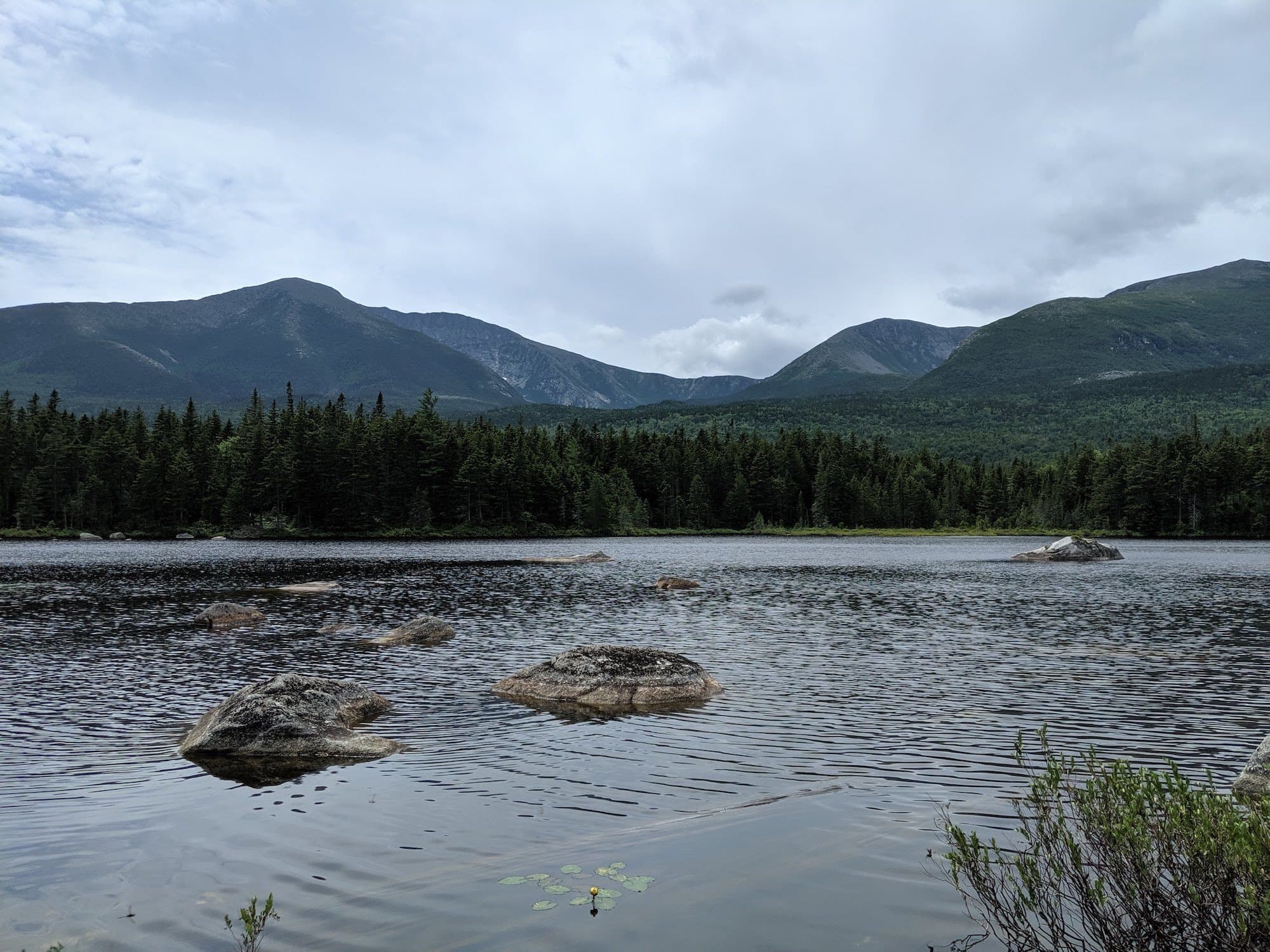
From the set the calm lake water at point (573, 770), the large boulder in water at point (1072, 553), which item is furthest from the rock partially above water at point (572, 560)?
the large boulder in water at point (1072, 553)

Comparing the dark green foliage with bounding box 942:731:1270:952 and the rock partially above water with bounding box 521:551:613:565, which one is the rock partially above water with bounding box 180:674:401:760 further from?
the rock partially above water with bounding box 521:551:613:565

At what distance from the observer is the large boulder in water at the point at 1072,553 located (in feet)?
324

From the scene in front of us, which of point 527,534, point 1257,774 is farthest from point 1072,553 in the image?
point 527,534

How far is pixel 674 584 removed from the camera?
61000 millimetres

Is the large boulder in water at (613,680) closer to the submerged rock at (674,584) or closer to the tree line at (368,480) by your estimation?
the submerged rock at (674,584)

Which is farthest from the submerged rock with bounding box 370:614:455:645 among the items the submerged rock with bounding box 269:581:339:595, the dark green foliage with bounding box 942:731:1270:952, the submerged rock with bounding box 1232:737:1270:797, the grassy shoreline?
the grassy shoreline


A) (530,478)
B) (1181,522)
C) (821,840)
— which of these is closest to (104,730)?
(821,840)

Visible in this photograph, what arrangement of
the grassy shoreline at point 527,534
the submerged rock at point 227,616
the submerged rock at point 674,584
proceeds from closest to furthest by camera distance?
1. the submerged rock at point 227,616
2. the submerged rock at point 674,584
3. the grassy shoreline at point 527,534

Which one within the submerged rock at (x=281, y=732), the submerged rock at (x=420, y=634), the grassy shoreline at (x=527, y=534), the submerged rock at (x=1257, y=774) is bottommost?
the grassy shoreline at (x=527, y=534)

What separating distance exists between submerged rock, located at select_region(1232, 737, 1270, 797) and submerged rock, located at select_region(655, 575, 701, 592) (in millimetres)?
45973

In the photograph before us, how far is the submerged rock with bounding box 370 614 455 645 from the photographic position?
34438 mm

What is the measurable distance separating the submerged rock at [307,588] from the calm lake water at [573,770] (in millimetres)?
10066

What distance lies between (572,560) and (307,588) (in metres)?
40.5

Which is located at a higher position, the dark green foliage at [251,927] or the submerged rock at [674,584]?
the dark green foliage at [251,927]
